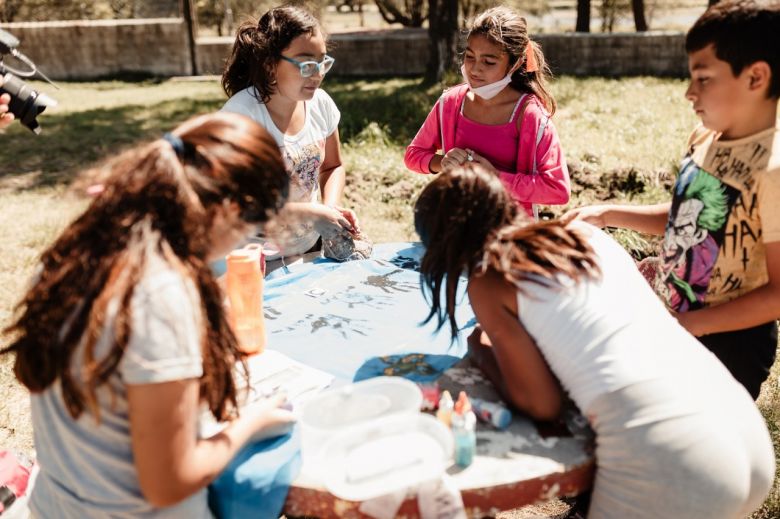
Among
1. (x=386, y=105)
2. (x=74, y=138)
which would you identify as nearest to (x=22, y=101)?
(x=74, y=138)

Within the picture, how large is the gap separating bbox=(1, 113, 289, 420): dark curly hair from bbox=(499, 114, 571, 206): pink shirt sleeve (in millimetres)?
1445

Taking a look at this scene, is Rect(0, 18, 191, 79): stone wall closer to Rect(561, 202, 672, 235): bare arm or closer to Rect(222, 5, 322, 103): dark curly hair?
Rect(222, 5, 322, 103): dark curly hair

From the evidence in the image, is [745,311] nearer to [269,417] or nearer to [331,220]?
[269,417]

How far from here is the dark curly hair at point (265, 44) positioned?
2594 millimetres

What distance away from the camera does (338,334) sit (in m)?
1.97

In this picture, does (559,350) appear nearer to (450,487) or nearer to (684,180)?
(450,487)

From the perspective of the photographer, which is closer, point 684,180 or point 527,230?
point 527,230

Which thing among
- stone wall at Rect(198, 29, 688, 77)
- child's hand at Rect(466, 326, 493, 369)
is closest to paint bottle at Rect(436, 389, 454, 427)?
child's hand at Rect(466, 326, 493, 369)

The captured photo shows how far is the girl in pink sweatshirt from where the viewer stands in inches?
100

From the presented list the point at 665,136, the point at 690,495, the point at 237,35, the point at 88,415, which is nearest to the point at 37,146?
the point at 237,35

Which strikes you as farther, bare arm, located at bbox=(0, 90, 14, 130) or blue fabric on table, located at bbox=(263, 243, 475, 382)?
bare arm, located at bbox=(0, 90, 14, 130)

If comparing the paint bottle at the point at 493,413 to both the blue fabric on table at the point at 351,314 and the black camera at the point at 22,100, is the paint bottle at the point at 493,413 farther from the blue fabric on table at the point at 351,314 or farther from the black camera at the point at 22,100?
the black camera at the point at 22,100

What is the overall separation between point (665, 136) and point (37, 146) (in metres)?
7.00

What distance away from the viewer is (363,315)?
211 cm
